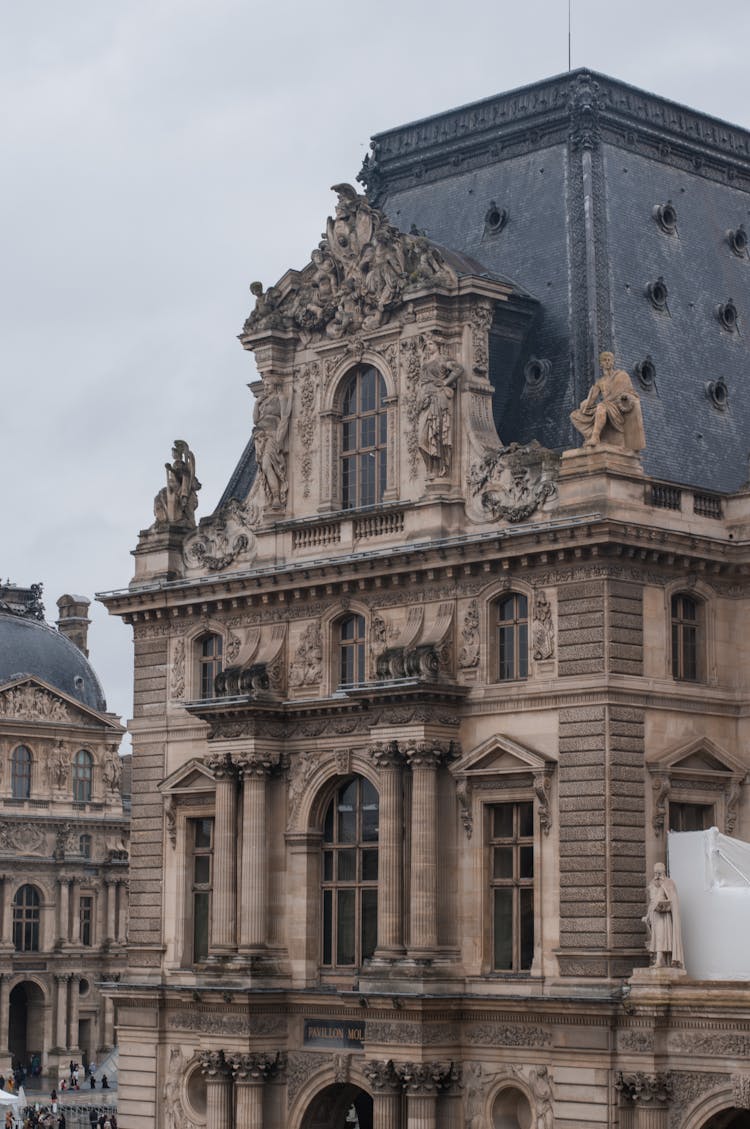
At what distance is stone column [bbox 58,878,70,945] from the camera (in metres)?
109

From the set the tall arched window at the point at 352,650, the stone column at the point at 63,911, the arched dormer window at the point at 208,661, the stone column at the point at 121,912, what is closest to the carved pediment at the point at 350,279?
the tall arched window at the point at 352,650

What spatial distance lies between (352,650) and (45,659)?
190 feet

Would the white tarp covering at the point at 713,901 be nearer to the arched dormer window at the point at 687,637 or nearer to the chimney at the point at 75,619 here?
the arched dormer window at the point at 687,637

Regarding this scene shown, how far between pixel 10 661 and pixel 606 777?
64375 millimetres

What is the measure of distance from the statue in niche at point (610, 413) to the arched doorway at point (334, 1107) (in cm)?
1649

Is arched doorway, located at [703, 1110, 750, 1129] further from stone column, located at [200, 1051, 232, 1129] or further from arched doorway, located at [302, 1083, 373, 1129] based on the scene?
stone column, located at [200, 1051, 232, 1129]

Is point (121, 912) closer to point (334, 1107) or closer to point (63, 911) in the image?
point (63, 911)

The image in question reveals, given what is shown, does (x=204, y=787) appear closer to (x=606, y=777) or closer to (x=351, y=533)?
(x=351, y=533)

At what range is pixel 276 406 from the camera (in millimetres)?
57625

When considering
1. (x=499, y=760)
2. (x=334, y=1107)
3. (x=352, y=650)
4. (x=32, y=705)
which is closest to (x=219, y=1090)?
(x=334, y=1107)

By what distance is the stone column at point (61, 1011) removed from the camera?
108m

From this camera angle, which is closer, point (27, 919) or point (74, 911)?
point (27, 919)

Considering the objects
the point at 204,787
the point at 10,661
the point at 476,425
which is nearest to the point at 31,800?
the point at 10,661

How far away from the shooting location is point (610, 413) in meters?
50.3
